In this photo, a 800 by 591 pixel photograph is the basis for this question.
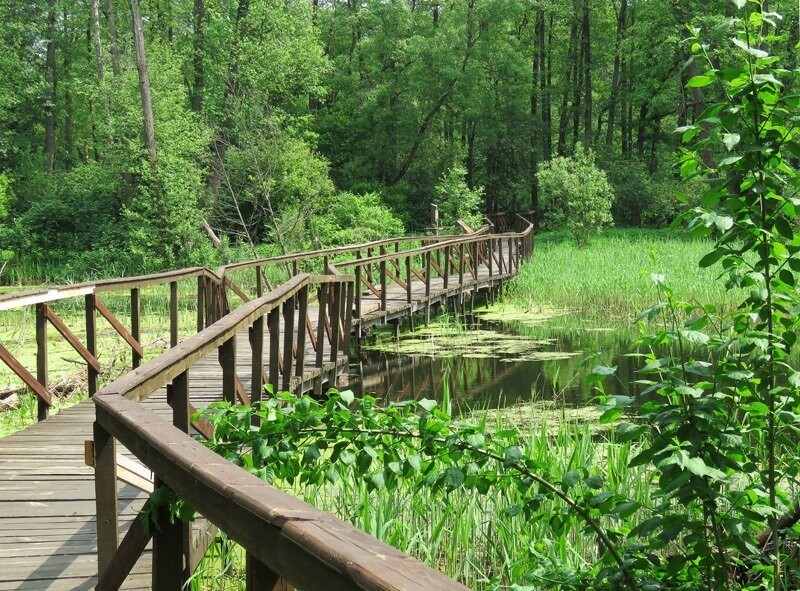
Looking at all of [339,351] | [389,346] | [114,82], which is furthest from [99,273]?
[339,351]

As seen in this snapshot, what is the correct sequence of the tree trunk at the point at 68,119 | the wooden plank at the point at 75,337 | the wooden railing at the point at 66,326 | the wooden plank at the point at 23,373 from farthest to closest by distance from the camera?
1. the tree trunk at the point at 68,119
2. the wooden plank at the point at 75,337
3. the wooden railing at the point at 66,326
4. the wooden plank at the point at 23,373

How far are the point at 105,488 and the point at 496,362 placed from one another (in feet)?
27.6

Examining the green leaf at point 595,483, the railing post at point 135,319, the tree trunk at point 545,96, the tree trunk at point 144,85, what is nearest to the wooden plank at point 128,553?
the green leaf at point 595,483

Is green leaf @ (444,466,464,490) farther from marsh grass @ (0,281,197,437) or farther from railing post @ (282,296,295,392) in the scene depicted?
marsh grass @ (0,281,197,437)

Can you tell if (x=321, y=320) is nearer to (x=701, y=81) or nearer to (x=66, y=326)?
(x=66, y=326)

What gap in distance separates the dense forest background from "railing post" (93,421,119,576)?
17.2 m

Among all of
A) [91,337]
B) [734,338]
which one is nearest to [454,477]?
[734,338]

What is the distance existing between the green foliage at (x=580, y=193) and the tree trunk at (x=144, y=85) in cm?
1227

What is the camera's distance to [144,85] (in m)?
20.8

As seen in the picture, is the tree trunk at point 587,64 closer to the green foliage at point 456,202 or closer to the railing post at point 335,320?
the green foliage at point 456,202

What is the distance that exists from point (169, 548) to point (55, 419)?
148 inches

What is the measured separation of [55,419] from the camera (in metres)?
5.54

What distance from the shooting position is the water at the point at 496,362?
356 inches

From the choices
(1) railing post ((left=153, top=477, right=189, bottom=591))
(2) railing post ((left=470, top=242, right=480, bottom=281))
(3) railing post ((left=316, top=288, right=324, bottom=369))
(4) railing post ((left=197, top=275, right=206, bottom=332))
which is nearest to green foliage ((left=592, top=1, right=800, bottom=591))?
(1) railing post ((left=153, top=477, right=189, bottom=591))
